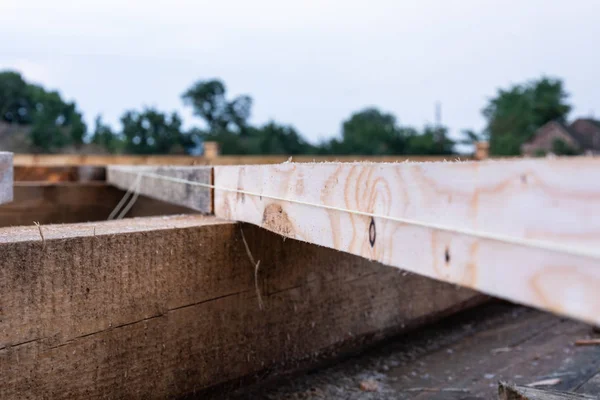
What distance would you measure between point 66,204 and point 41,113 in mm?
22534

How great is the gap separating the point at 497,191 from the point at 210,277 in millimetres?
1681

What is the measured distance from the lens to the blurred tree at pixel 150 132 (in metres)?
23.9

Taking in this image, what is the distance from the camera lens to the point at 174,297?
236 cm

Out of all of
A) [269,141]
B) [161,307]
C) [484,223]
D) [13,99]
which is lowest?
[161,307]

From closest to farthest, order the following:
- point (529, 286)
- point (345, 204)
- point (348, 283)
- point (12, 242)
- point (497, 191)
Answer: point (529, 286), point (497, 191), point (345, 204), point (12, 242), point (348, 283)

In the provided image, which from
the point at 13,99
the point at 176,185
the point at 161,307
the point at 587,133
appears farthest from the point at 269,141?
the point at 587,133

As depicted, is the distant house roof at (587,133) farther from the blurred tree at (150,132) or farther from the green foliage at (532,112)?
the blurred tree at (150,132)

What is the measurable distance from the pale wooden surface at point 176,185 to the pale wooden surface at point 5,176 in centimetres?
99

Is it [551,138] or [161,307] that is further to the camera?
[551,138]

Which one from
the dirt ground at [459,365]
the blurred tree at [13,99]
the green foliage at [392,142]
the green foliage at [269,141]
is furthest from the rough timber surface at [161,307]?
the blurred tree at [13,99]

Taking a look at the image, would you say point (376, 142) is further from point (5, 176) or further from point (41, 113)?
point (5, 176)

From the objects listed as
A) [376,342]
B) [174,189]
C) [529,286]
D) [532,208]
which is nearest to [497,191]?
[532,208]

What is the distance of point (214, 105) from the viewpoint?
35344 mm

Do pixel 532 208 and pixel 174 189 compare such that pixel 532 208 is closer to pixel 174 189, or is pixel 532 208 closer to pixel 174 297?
pixel 174 297
